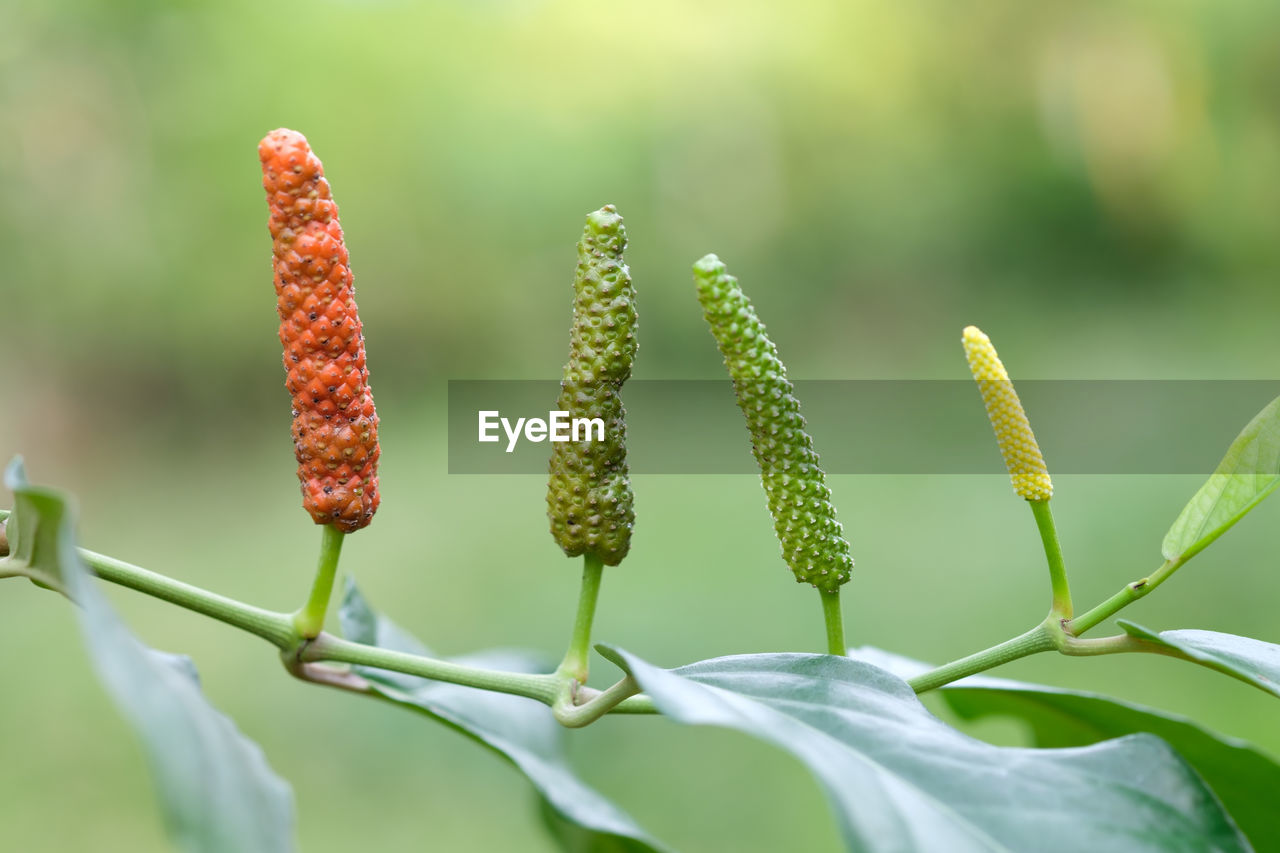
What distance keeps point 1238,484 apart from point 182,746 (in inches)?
11.5

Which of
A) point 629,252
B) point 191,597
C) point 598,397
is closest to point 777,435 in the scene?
point 598,397

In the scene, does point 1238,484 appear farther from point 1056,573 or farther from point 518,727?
point 518,727

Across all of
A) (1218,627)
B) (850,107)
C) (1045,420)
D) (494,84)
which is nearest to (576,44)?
(494,84)

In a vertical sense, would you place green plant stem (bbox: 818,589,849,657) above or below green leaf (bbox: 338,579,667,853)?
above

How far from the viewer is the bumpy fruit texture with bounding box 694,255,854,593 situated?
0.99 feet

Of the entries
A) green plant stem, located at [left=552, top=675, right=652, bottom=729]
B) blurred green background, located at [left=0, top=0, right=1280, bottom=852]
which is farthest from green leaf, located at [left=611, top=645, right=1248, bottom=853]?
blurred green background, located at [left=0, top=0, right=1280, bottom=852]

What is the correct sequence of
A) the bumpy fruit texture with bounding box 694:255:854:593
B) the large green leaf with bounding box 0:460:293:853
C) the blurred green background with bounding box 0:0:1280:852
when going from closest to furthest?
the large green leaf with bounding box 0:460:293:853 → the bumpy fruit texture with bounding box 694:255:854:593 → the blurred green background with bounding box 0:0:1280:852

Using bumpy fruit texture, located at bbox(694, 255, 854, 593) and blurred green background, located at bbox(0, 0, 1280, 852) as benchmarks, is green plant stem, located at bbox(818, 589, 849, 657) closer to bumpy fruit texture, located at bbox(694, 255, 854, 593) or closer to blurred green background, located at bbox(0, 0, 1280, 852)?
bumpy fruit texture, located at bbox(694, 255, 854, 593)

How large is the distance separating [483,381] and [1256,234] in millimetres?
2263

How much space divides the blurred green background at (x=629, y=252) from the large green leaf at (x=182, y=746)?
145 cm

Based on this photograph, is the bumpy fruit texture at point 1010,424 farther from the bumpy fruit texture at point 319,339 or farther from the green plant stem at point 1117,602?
the bumpy fruit texture at point 319,339

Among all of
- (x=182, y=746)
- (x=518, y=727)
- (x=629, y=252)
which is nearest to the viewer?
(x=182, y=746)

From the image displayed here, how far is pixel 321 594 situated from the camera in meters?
0.32

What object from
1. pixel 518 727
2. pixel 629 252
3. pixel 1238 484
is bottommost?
pixel 518 727
